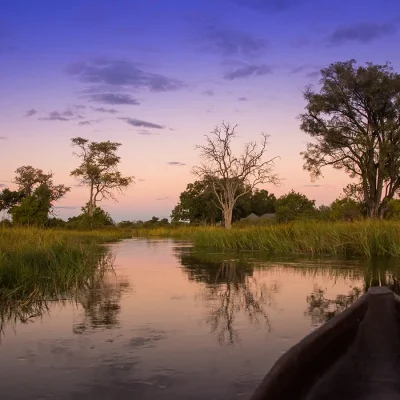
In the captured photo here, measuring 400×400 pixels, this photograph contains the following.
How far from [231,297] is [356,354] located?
501 centimetres

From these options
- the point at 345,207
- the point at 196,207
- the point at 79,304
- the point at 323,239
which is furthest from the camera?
the point at 196,207

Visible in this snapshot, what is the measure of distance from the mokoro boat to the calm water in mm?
1009

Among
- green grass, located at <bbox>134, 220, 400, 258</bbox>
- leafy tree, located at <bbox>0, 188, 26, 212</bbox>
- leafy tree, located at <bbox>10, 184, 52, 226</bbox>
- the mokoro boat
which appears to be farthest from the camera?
leafy tree, located at <bbox>0, 188, 26, 212</bbox>

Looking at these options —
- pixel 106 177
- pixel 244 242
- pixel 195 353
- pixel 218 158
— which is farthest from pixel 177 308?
pixel 106 177

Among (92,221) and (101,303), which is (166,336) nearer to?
(101,303)

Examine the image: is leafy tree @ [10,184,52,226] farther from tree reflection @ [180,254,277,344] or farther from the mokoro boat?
the mokoro boat

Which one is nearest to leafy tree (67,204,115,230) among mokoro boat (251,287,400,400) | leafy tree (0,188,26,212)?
leafy tree (0,188,26,212)

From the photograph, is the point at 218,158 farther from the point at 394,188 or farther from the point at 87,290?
the point at 87,290

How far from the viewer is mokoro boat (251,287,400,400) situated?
8.16 ft

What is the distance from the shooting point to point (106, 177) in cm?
4522

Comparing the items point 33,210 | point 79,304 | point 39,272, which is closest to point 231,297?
point 79,304

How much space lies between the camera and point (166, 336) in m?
5.06

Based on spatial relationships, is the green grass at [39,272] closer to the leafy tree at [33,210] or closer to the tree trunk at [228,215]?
the leafy tree at [33,210]

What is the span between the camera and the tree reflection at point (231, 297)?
5.57 metres
